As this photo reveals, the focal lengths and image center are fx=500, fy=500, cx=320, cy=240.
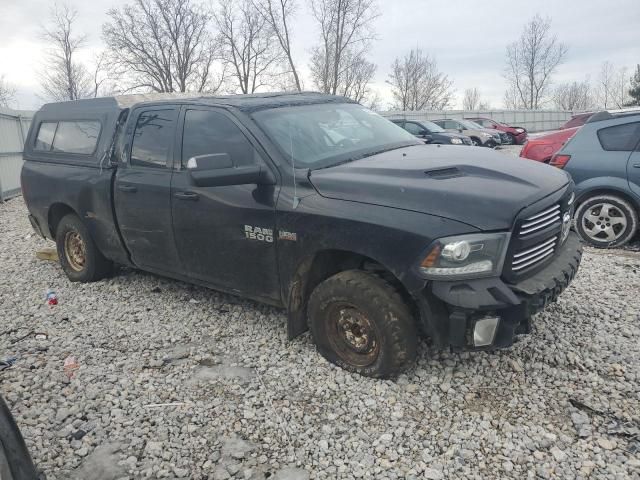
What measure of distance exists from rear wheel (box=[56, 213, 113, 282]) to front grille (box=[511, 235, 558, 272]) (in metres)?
4.26

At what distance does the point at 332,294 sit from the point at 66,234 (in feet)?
12.3

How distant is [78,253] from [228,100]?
110 inches

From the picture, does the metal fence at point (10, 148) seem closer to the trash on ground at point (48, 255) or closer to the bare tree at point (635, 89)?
the trash on ground at point (48, 255)

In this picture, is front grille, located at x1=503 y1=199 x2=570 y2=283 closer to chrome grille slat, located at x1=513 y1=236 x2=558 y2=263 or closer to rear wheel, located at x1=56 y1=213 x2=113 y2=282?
chrome grille slat, located at x1=513 y1=236 x2=558 y2=263

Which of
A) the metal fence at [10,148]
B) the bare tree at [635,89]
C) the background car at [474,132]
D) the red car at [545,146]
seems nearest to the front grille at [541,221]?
the red car at [545,146]

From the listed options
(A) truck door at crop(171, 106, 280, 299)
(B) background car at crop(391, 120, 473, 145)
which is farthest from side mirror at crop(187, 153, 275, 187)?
(B) background car at crop(391, 120, 473, 145)

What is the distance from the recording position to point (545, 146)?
7.89 metres

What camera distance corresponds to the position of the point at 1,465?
193 cm

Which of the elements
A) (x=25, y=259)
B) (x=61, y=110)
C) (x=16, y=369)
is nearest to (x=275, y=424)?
(x=16, y=369)

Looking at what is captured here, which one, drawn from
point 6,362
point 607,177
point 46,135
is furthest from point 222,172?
point 607,177

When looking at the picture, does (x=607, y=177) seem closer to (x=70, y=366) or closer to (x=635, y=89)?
(x=70, y=366)

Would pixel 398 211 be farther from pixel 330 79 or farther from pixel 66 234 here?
pixel 330 79

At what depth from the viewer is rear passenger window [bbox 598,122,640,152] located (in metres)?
6.01

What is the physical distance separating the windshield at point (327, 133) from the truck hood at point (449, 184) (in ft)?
0.63
